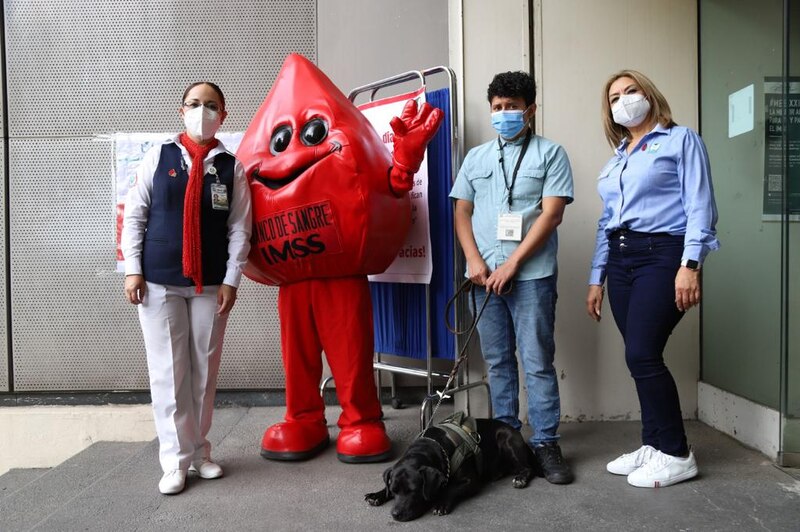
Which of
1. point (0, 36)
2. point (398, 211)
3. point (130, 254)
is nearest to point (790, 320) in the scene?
point (398, 211)

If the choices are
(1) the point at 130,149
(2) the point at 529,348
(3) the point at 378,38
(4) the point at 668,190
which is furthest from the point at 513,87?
(1) the point at 130,149

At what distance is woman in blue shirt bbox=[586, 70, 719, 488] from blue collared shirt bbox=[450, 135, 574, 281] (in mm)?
244

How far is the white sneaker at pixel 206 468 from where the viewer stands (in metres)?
2.43

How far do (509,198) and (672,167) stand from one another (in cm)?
65

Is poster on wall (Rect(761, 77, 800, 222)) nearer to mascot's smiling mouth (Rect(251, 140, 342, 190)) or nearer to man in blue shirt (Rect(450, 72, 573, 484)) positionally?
man in blue shirt (Rect(450, 72, 573, 484))

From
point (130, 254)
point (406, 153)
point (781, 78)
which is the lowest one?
point (130, 254)

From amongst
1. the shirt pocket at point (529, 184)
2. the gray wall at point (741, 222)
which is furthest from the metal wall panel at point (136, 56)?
the gray wall at point (741, 222)

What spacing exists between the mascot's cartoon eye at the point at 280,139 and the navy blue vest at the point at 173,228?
0.94ft

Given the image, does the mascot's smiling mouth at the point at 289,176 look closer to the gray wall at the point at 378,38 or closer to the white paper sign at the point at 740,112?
the gray wall at the point at 378,38

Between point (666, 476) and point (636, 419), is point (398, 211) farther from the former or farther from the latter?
point (636, 419)

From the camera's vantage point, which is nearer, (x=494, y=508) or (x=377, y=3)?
(x=494, y=508)

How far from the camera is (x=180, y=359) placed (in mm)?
2346

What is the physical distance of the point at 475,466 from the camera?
2223 millimetres

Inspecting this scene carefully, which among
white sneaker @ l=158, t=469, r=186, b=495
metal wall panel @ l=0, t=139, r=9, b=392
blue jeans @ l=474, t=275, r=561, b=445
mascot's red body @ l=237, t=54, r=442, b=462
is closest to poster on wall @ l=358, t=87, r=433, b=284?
mascot's red body @ l=237, t=54, r=442, b=462
